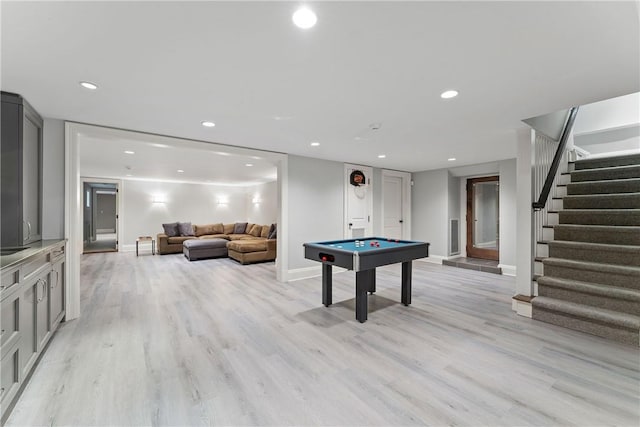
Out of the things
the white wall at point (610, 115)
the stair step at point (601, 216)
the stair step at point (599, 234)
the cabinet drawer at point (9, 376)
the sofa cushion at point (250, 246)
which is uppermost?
the white wall at point (610, 115)

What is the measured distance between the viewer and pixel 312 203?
209 inches

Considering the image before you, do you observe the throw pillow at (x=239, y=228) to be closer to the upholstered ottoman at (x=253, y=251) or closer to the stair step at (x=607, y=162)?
the upholstered ottoman at (x=253, y=251)

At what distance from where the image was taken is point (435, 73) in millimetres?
2061

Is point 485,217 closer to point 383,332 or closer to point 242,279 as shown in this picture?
point 383,332

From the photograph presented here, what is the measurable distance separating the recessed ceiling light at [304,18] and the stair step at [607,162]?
5.01 metres

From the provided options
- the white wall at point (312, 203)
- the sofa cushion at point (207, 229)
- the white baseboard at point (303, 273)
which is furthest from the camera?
the sofa cushion at point (207, 229)

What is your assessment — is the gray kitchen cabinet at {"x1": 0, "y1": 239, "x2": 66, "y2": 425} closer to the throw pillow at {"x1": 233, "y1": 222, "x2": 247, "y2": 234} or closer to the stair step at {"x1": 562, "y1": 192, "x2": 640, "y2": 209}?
the stair step at {"x1": 562, "y1": 192, "x2": 640, "y2": 209}

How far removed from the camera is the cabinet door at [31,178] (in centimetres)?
255

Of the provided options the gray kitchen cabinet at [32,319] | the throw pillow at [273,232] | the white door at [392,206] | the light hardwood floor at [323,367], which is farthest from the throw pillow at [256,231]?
the gray kitchen cabinet at [32,319]

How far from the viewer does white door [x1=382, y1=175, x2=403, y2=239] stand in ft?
22.5

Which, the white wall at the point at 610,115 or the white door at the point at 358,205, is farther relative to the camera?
the white door at the point at 358,205

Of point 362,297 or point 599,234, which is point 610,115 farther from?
point 362,297

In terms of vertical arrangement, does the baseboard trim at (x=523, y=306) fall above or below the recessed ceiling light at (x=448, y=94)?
below

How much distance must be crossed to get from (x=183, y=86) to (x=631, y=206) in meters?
5.24
